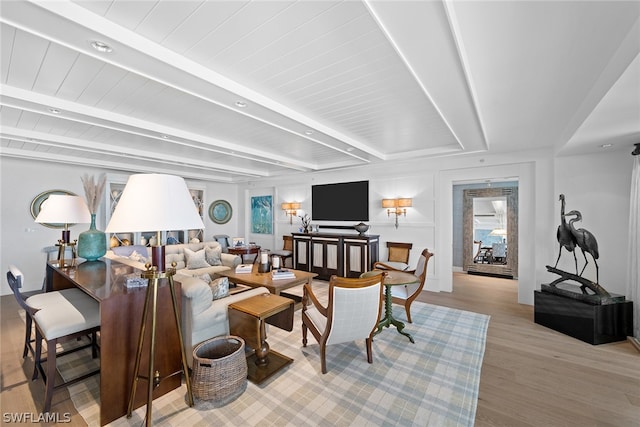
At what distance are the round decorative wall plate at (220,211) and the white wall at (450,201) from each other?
2749 mm

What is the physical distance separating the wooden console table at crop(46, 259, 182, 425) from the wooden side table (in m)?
0.52

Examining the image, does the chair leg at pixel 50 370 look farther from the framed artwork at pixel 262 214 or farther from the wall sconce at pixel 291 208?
the framed artwork at pixel 262 214

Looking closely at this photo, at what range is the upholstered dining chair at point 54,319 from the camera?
1.83 meters

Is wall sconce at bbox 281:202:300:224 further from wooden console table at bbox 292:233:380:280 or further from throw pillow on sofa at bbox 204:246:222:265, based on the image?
throw pillow on sofa at bbox 204:246:222:265

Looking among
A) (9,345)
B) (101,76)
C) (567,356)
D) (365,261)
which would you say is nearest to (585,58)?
(567,356)

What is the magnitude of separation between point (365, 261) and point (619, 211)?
12.4 feet

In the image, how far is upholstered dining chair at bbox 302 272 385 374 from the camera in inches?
89.7

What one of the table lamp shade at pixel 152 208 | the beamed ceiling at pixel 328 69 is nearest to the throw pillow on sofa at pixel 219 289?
the table lamp shade at pixel 152 208

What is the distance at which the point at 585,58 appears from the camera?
1.84m

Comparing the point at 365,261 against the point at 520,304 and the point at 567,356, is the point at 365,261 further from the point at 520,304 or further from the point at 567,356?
the point at 567,356

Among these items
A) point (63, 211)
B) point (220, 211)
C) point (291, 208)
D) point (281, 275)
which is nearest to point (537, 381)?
point (281, 275)

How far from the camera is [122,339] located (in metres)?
1.87

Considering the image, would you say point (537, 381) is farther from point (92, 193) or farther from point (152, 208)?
point (92, 193)

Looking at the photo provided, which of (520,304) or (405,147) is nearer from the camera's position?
(520,304)
